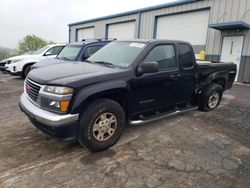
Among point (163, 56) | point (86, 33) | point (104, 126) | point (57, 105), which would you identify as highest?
point (86, 33)

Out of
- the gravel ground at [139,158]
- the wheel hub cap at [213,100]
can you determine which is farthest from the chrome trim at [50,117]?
the wheel hub cap at [213,100]

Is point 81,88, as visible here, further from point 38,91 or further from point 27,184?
point 27,184

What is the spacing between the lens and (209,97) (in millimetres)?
5656

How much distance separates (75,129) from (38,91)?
0.83 meters

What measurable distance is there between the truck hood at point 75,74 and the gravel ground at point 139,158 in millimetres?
1110

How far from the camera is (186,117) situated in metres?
5.41

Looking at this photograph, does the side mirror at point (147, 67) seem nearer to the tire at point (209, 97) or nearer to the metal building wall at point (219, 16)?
the tire at point (209, 97)

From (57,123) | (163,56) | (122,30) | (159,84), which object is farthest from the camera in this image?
(122,30)

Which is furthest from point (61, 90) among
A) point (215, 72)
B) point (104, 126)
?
point (215, 72)

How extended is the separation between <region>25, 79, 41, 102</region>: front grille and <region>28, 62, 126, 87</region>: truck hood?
3.4 inches

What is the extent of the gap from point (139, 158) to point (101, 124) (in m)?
0.77

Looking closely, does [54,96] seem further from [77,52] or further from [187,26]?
[187,26]

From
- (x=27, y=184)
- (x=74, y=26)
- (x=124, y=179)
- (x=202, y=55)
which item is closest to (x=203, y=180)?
(x=124, y=179)

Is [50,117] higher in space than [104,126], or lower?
higher
